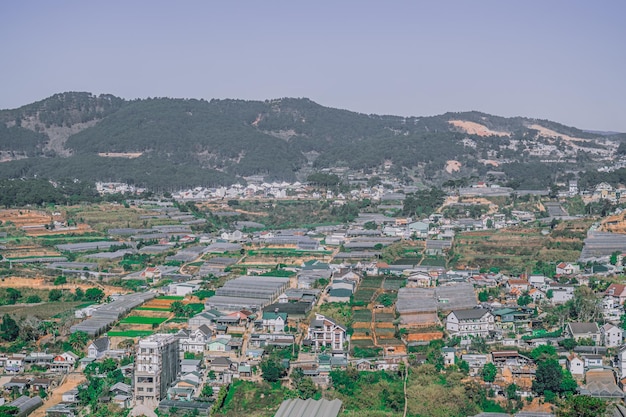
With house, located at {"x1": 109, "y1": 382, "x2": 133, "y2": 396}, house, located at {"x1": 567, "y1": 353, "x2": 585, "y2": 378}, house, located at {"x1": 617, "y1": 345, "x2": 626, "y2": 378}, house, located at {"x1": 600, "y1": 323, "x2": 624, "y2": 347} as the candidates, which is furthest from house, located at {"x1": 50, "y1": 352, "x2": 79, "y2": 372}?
house, located at {"x1": 600, "y1": 323, "x2": 624, "y2": 347}

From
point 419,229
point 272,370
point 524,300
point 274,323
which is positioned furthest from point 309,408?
point 419,229

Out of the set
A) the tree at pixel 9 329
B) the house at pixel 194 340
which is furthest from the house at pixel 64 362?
the house at pixel 194 340

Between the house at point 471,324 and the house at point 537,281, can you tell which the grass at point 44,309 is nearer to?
the house at point 471,324

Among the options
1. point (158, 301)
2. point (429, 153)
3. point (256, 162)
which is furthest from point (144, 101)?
point (158, 301)

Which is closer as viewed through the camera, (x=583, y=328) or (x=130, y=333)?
(x=583, y=328)

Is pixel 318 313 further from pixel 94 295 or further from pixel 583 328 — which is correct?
pixel 94 295

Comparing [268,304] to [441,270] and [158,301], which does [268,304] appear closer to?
[158,301]

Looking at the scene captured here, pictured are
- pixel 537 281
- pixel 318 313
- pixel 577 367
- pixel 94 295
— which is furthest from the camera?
pixel 94 295
